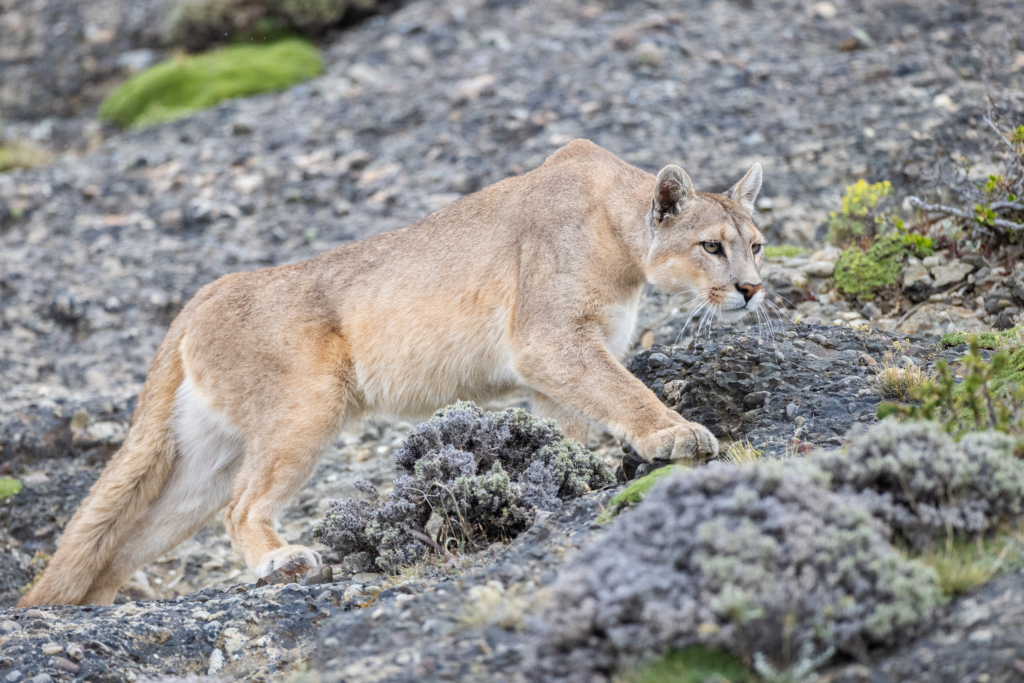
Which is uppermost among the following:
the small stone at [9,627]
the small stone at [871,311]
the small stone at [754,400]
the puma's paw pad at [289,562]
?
the small stone at [9,627]

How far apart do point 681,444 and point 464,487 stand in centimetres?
132

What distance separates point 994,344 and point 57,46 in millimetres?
18765

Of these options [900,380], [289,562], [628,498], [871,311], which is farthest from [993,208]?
[289,562]

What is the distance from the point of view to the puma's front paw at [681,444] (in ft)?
17.5

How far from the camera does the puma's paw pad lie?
583 cm

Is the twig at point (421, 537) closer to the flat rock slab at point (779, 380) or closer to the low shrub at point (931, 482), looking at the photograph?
the flat rock slab at point (779, 380)

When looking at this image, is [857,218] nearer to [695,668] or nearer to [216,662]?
[695,668]

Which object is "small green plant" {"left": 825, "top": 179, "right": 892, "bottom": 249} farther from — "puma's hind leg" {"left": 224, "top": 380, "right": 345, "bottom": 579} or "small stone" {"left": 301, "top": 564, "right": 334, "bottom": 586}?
"small stone" {"left": 301, "top": 564, "right": 334, "bottom": 586}

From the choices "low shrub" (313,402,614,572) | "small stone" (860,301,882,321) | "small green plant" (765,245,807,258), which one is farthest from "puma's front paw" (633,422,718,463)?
"small green plant" (765,245,807,258)

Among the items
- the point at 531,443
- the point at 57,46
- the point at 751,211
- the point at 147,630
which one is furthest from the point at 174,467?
the point at 57,46

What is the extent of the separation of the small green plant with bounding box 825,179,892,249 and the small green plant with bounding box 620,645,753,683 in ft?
20.1

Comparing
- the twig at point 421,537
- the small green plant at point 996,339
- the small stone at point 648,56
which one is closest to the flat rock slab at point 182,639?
the twig at point 421,537

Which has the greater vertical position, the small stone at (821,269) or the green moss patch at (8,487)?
the small stone at (821,269)

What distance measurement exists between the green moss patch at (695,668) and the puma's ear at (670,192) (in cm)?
371
